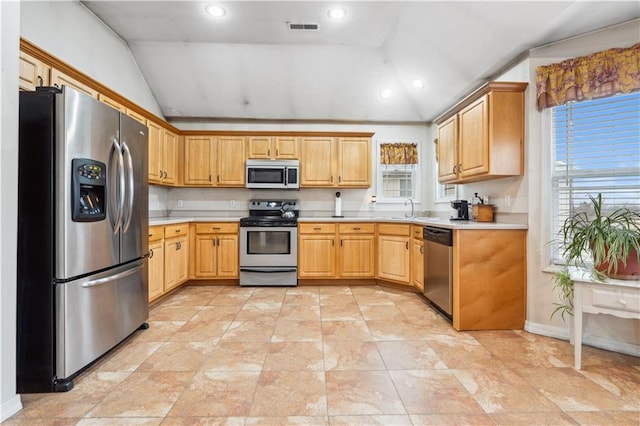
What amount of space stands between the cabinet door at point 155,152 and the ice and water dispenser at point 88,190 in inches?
68.1

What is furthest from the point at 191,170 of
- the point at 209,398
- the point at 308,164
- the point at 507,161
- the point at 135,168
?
the point at 507,161

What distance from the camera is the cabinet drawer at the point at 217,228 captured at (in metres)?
4.16

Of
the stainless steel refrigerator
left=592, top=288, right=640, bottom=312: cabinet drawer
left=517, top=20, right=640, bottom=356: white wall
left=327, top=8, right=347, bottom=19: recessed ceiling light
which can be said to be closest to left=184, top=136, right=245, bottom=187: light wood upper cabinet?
left=327, top=8, right=347, bottom=19: recessed ceiling light

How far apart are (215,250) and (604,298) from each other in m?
3.97

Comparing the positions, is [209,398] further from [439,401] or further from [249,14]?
[249,14]

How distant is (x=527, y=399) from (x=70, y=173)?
2.98m

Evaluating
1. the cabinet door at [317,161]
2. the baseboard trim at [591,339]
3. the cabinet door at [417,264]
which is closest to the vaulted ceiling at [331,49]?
the cabinet door at [317,161]

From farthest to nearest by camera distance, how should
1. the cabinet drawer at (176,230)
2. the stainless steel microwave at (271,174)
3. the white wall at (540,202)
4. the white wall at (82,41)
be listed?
the stainless steel microwave at (271,174) → the cabinet drawer at (176,230) → the white wall at (540,202) → the white wall at (82,41)

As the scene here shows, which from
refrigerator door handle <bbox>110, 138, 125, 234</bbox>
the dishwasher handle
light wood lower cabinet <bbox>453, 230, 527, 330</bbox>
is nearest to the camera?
refrigerator door handle <bbox>110, 138, 125, 234</bbox>

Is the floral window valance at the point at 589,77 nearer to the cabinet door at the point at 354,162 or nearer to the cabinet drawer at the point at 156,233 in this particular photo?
the cabinet door at the point at 354,162

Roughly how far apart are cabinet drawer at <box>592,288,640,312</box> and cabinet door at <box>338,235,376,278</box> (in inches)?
97.7

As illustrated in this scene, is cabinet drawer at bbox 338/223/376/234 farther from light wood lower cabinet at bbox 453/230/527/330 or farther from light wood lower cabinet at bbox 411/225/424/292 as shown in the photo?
light wood lower cabinet at bbox 453/230/527/330

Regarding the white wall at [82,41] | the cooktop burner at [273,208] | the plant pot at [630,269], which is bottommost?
the plant pot at [630,269]

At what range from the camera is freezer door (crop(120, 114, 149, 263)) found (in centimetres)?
231
